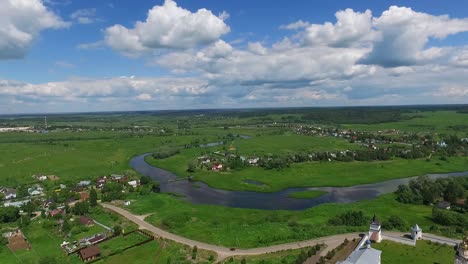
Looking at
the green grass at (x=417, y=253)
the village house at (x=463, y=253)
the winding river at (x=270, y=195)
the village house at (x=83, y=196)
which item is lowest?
the winding river at (x=270, y=195)

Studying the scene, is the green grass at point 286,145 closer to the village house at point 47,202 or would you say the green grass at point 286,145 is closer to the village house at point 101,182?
the village house at point 101,182

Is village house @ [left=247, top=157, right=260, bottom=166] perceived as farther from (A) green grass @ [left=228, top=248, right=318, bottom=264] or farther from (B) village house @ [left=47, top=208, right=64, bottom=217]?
(A) green grass @ [left=228, top=248, right=318, bottom=264]

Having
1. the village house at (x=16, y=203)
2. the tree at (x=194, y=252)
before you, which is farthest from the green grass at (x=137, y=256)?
the village house at (x=16, y=203)

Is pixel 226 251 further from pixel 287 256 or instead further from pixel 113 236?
pixel 113 236

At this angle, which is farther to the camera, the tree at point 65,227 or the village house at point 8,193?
the village house at point 8,193

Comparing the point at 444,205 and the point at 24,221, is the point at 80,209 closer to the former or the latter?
the point at 24,221

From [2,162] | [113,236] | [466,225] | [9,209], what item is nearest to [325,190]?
[466,225]

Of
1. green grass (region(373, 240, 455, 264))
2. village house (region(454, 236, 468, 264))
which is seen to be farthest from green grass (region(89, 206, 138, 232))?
village house (region(454, 236, 468, 264))
